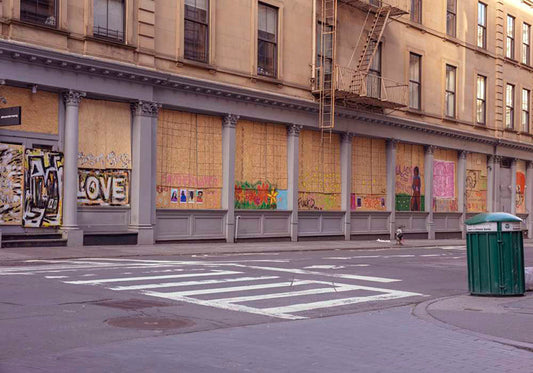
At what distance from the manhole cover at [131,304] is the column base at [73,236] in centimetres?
1171

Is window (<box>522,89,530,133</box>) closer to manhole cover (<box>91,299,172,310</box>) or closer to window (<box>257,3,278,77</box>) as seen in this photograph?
window (<box>257,3,278,77</box>)

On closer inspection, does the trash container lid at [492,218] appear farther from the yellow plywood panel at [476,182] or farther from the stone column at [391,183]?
the yellow plywood panel at [476,182]

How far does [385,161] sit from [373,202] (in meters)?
2.23

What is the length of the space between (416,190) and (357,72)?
8201 mm

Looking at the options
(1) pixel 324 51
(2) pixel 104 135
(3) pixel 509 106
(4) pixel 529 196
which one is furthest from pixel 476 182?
(2) pixel 104 135

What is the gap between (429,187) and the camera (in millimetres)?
37062

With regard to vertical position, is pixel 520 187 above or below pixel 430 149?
below

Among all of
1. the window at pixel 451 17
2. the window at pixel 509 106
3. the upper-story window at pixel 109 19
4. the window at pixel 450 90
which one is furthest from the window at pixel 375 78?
the window at pixel 509 106

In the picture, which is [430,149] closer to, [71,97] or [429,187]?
[429,187]

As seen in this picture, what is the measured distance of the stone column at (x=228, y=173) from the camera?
86.5 feet

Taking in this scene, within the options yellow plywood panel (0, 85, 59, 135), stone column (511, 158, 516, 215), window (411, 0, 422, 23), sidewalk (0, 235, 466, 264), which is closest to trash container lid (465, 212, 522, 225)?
sidewalk (0, 235, 466, 264)

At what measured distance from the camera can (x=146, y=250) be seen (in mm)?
20938

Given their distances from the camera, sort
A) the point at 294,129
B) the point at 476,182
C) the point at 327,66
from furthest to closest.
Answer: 1. the point at 476,182
2. the point at 327,66
3. the point at 294,129

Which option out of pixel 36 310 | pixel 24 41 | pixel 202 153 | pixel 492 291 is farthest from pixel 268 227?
pixel 36 310
